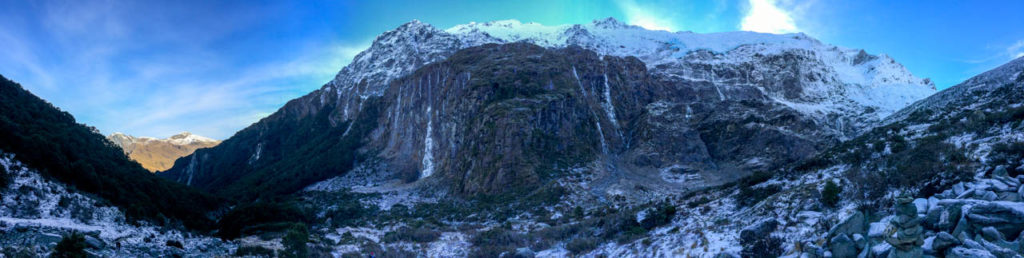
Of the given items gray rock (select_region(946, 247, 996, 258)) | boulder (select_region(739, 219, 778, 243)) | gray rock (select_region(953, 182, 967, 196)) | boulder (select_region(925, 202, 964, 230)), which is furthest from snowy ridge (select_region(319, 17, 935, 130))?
gray rock (select_region(946, 247, 996, 258))

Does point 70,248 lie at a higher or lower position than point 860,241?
higher

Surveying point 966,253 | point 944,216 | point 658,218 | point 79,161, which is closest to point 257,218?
point 79,161

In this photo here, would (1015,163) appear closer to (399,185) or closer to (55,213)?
(55,213)

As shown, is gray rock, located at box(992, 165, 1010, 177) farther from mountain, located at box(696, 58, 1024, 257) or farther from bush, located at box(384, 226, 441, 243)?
bush, located at box(384, 226, 441, 243)

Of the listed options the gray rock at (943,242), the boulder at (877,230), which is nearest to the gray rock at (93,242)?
the boulder at (877,230)

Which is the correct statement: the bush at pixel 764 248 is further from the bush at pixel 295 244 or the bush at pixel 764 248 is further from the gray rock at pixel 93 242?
the gray rock at pixel 93 242

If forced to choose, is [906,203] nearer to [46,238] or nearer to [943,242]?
[943,242]
